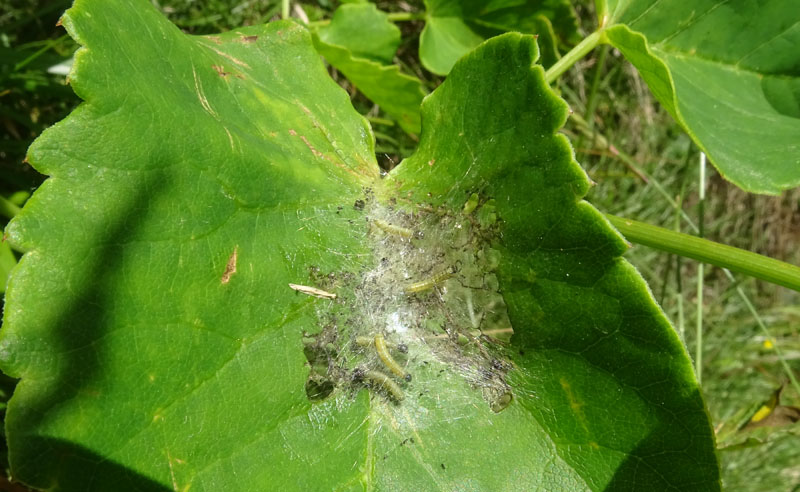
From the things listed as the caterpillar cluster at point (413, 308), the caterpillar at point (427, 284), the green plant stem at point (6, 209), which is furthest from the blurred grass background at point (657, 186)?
the caterpillar at point (427, 284)

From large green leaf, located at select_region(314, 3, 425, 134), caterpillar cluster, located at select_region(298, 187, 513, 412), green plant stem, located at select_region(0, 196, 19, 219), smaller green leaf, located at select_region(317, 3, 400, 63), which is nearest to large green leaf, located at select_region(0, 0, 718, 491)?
caterpillar cluster, located at select_region(298, 187, 513, 412)

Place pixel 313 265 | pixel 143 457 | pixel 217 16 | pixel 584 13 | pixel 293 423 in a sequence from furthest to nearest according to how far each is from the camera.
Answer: pixel 584 13 → pixel 217 16 → pixel 313 265 → pixel 293 423 → pixel 143 457

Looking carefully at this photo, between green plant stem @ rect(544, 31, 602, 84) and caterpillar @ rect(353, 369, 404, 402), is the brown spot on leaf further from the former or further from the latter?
green plant stem @ rect(544, 31, 602, 84)

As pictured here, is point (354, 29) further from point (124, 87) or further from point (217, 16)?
point (124, 87)

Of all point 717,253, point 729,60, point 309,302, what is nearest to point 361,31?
point 729,60

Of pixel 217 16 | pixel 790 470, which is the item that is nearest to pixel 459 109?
pixel 217 16

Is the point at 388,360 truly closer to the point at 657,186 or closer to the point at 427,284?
the point at 427,284
